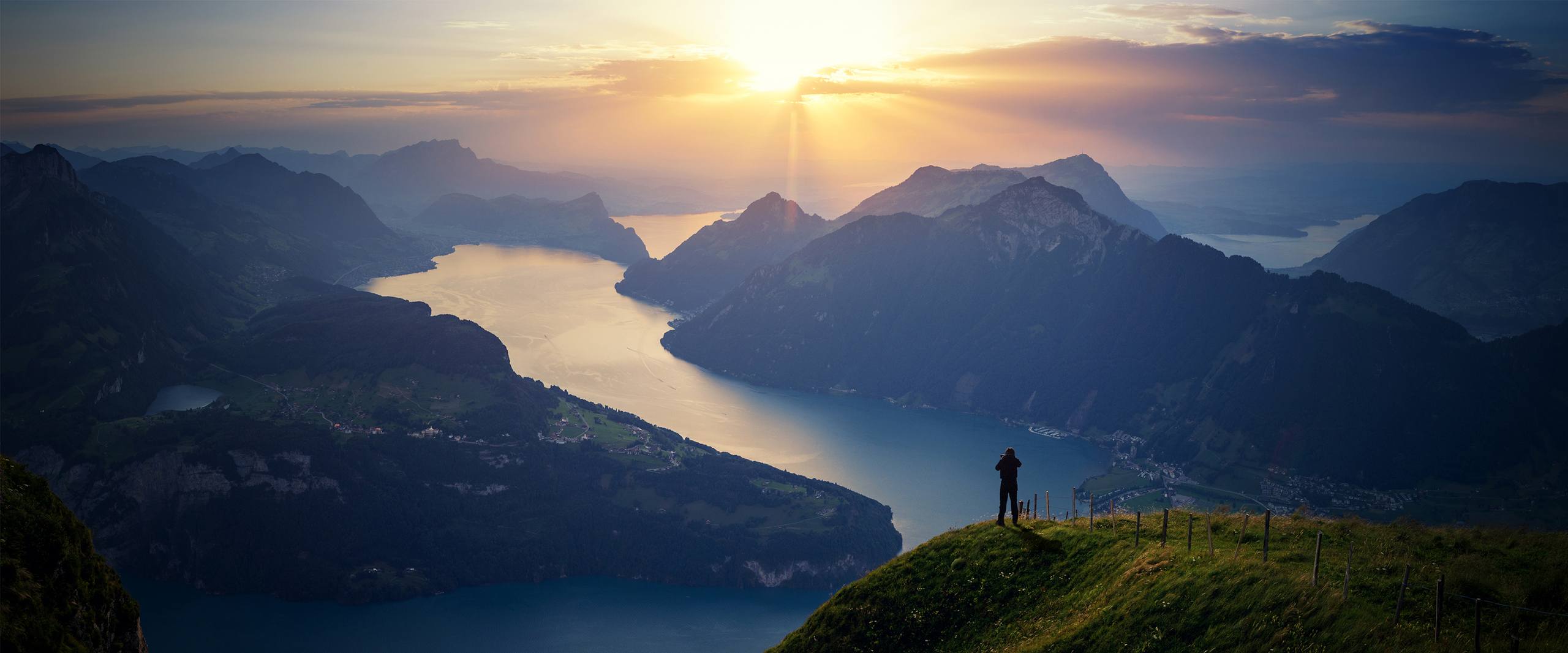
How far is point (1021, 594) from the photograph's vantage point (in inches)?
1227

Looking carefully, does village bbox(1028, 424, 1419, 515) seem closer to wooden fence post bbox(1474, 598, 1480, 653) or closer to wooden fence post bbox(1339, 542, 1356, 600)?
wooden fence post bbox(1339, 542, 1356, 600)

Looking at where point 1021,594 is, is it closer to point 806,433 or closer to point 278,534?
point 278,534

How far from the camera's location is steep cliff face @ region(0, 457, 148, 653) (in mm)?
22344

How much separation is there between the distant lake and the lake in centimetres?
4781

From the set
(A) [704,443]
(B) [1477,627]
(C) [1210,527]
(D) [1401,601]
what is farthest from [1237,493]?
(B) [1477,627]

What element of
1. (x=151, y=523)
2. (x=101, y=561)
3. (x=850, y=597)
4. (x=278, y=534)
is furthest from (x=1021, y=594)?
(x=151, y=523)

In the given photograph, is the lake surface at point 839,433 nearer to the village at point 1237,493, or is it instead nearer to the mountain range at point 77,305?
the village at point 1237,493

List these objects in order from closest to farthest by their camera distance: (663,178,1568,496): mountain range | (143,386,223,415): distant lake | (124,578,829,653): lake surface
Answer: (124,578,829,653): lake surface < (663,178,1568,496): mountain range < (143,386,223,415): distant lake

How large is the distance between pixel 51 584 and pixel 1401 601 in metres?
33.1

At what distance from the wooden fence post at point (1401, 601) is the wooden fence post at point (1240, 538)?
14.5 feet

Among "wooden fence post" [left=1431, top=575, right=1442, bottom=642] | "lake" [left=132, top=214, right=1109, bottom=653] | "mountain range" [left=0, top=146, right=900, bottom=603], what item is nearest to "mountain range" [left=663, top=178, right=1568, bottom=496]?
"lake" [left=132, top=214, right=1109, bottom=653]

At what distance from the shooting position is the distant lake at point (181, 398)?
14025 cm

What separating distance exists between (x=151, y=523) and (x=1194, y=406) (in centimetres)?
14172

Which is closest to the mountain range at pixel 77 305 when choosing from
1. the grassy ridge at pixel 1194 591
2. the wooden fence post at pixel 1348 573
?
the grassy ridge at pixel 1194 591
